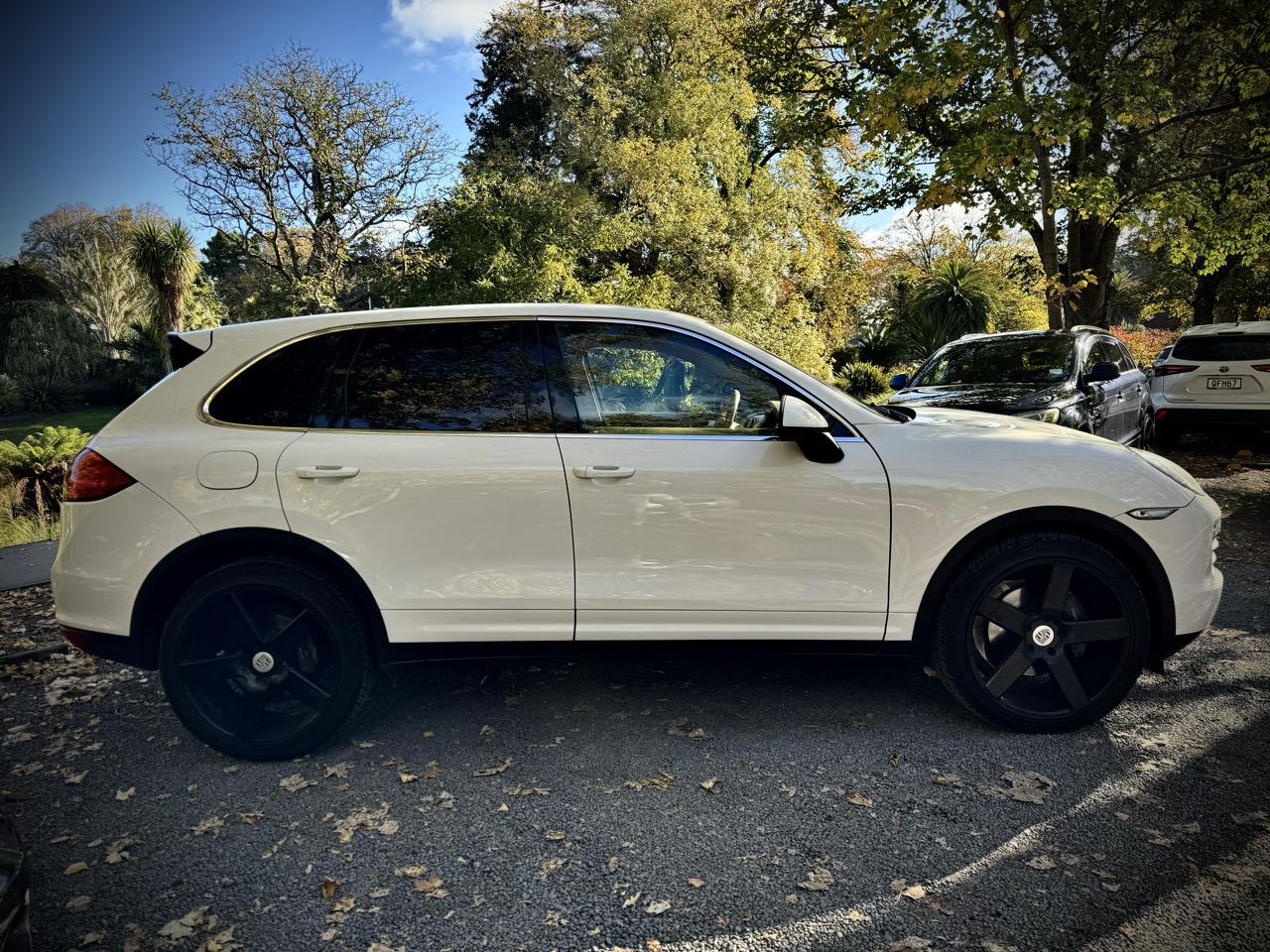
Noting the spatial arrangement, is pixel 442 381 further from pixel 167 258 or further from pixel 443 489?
pixel 167 258

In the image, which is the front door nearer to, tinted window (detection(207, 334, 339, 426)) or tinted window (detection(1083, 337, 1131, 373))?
tinted window (detection(207, 334, 339, 426))

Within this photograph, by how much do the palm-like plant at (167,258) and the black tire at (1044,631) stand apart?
24.2 meters

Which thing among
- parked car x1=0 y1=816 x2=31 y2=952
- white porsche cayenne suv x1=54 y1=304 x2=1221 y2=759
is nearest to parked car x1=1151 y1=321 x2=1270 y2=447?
white porsche cayenne suv x1=54 y1=304 x2=1221 y2=759

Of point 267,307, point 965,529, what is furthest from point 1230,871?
point 267,307

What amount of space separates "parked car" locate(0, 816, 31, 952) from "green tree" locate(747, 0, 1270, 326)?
405 inches

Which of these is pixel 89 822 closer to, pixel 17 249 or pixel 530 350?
pixel 530 350

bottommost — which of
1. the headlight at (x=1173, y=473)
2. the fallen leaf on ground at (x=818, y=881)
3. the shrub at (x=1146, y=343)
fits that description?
the fallen leaf on ground at (x=818, y=881)

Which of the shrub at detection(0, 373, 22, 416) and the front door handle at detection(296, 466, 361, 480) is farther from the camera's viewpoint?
the shrub at detection(0, 373, 22, 416)

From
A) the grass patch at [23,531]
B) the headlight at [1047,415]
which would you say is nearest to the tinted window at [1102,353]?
the headlight at [1047,415]

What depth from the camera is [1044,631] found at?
131 inches

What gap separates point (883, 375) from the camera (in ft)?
91.2

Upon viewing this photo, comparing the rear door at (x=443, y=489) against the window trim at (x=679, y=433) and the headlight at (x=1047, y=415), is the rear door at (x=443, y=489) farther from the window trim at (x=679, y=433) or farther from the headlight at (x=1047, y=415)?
the headlight at (x=1047, y=415)

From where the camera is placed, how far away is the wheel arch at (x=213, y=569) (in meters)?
3.25

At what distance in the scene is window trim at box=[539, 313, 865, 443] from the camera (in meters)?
3.28
